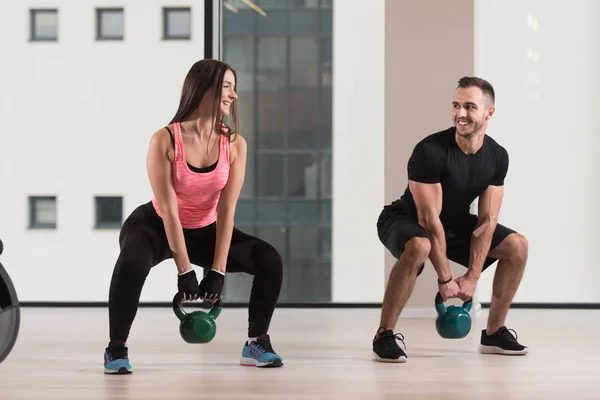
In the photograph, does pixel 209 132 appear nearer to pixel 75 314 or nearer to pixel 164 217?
pixel 164 217

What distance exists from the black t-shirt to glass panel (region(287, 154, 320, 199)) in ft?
6.77

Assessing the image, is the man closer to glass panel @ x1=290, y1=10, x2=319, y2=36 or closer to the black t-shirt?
the black t-shirt

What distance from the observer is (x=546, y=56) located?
5.23 m

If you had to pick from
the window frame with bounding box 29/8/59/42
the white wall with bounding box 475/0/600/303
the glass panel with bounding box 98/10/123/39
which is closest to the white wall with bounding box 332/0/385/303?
the white wall with bounding box 475/0/600/303

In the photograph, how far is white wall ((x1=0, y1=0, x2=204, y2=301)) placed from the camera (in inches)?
210

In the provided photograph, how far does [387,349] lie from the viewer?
3.09 meters

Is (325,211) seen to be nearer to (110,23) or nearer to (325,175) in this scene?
(325,175)

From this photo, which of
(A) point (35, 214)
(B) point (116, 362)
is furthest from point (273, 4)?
(B) point (116, 362)

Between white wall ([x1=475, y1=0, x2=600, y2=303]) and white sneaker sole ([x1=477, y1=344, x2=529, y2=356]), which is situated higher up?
white wall ([x1=475, y1=0, x2=600, y2=303])

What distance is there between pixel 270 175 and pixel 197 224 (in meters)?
2.35

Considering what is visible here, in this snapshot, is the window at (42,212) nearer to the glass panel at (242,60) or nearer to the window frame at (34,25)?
the window frame at (34,25)

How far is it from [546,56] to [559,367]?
2638mm

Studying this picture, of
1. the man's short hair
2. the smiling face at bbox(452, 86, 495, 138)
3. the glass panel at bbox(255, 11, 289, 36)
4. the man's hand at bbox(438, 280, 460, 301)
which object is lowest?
the man's hand at bbox(438, 280, 460, 301)

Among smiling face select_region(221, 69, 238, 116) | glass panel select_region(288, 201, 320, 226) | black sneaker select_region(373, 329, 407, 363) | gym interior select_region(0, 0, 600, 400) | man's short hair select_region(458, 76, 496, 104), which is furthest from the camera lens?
glass panel select_region(288, 201, 320, 226)
